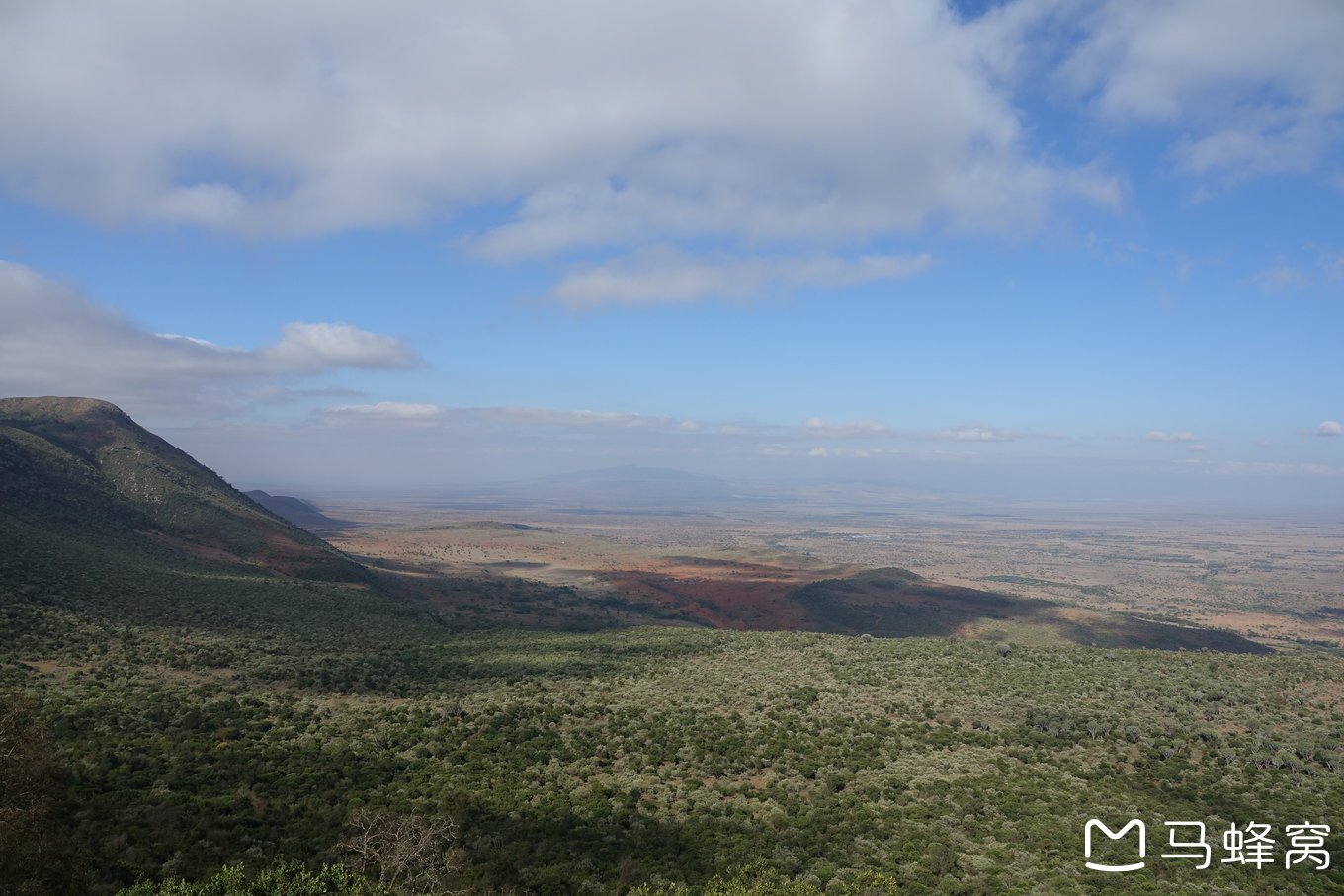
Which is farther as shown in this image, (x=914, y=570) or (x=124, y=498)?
(x=914, y=570)

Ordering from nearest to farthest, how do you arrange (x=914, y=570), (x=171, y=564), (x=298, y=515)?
(x=171, y=564) → (x=914, y=570) → (x=298, y=515)

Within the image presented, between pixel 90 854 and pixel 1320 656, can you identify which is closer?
pixel 90 854

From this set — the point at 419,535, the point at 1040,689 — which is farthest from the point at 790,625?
the point at 419,535

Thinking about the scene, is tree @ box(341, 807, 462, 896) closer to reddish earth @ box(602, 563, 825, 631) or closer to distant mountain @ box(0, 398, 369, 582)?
distant mountain @ box(0, 398, 369, 582)

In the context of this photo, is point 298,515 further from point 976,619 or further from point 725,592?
point 976,619

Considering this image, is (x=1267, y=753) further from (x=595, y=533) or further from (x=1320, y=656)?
(x=595, y=533)

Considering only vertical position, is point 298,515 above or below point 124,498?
below

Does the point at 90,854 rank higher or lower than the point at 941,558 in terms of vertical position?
higher

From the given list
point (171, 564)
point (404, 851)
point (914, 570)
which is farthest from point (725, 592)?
point (404, 851)
